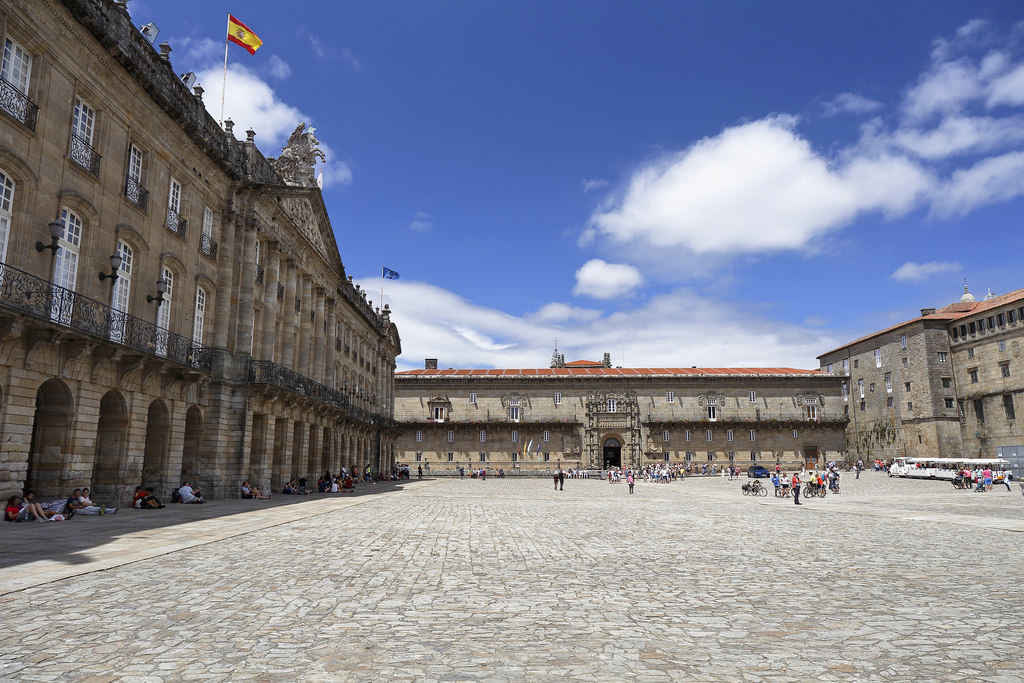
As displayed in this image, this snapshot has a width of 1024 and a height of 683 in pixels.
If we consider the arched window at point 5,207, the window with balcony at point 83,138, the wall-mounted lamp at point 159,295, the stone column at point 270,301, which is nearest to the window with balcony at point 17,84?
the arched window at point 5,207

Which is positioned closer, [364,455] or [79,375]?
[79,375]

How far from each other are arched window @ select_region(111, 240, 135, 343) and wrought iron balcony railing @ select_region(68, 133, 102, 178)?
2265 millimetres

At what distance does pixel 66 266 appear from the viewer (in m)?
17.0

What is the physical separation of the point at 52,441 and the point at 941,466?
56.8 meters

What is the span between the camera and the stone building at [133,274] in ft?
49.8

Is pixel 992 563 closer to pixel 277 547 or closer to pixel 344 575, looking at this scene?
pixel 344 575

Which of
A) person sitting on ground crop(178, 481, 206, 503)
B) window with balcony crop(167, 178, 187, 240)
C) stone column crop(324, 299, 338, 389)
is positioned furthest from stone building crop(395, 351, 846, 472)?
window with balcony crop(167, 178, 187, 240)

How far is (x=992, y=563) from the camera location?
11086mm

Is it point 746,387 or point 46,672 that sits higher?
point 746,387

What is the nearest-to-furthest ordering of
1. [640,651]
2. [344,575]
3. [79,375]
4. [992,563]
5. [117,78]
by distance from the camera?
[640,651], [344,575], [992,563], [79,375], [117,78]

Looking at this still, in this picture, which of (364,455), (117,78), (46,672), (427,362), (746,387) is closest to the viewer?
(46,672)

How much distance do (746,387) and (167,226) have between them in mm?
63499

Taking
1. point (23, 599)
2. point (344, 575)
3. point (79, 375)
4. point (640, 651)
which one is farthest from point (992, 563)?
point (79, 375)

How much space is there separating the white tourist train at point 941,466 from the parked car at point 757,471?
36.1ft
